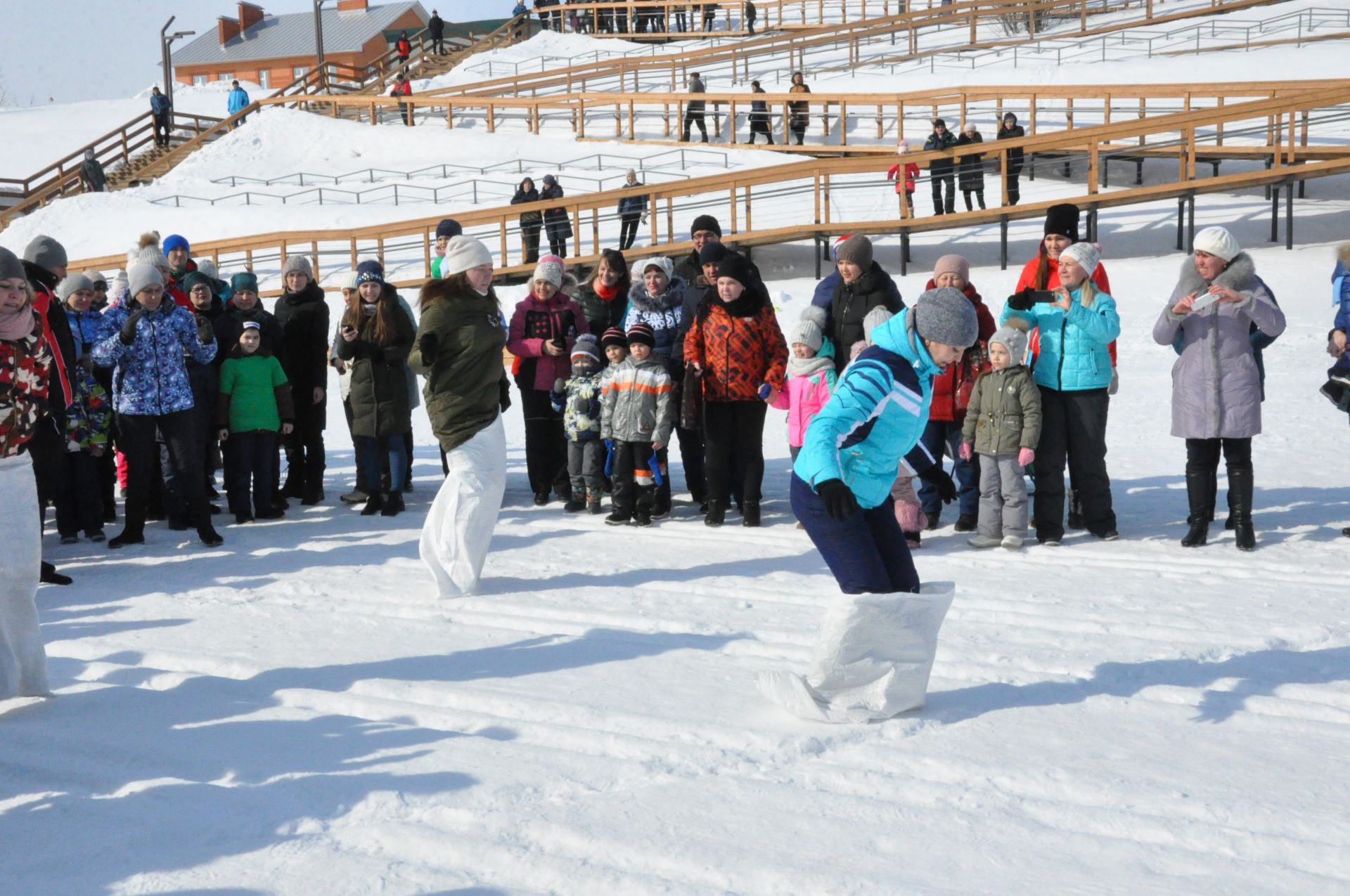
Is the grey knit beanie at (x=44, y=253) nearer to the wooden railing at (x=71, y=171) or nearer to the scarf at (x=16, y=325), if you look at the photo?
the scarf at (x=16, y=325)

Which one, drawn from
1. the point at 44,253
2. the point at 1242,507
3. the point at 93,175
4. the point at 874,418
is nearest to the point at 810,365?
the point at 1242,507

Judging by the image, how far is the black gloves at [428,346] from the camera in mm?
6453

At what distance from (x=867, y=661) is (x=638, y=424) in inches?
146

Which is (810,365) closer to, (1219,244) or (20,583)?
(1219,244)

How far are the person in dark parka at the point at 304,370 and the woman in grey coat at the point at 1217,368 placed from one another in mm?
5611

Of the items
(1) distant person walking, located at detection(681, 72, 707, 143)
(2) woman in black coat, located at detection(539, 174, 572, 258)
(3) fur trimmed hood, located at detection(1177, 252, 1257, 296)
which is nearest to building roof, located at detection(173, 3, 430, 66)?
(1) distant person walking, located at detection(681, 72, 707, 143)

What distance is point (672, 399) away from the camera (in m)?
8.13

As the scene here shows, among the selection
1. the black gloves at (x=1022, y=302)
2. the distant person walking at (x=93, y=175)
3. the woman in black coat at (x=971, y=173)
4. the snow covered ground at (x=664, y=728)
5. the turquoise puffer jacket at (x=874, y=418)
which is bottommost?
the snow covered ground at (x=664, y=728)

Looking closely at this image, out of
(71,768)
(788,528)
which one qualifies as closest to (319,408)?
(788,528)

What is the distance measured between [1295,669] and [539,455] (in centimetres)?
521

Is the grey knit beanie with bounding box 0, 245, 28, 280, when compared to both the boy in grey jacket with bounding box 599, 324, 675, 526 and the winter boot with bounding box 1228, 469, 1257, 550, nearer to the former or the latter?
the boy in grey jacket with bounding box 599, 324, 675, 526

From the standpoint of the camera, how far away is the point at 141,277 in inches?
306

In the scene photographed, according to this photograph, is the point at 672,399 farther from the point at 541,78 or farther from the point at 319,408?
the point at 541,78

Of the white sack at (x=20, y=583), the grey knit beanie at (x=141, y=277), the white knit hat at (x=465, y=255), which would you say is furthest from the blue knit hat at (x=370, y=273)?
the white sack at (x=20, y=583)
